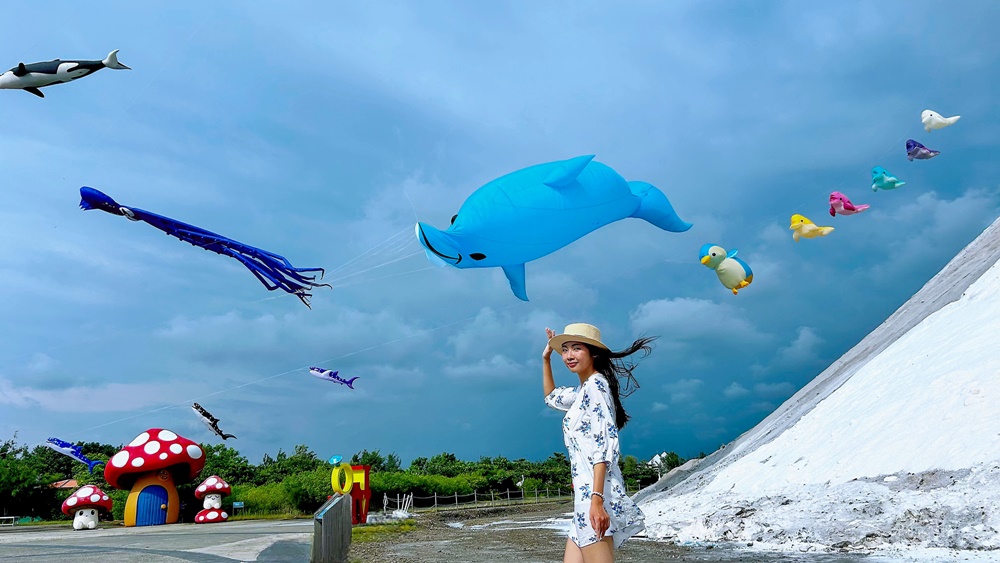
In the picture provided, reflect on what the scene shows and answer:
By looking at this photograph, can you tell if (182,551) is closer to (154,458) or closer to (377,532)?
(377,532)

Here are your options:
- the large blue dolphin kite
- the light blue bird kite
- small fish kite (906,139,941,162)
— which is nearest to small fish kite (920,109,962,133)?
small fish kite (906,139,941,162)

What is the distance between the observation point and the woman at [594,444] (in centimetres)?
336

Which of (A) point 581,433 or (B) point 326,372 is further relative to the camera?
(B) point 326,372

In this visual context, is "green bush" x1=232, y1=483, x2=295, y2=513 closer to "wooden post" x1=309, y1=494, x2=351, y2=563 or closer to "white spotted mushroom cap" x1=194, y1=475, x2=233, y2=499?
"white spotted mushroom cap" x1=194, y1=475, x2=233, y2=499

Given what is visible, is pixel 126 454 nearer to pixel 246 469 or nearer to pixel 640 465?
pixel 246 469

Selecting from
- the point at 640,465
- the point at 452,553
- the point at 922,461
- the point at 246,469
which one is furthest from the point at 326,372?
the point at 640,465

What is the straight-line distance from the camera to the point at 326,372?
52.4 feet

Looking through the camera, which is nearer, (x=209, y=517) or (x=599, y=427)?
(x=599, y=427)

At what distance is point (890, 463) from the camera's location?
480 inches

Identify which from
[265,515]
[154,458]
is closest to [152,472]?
[154,458]

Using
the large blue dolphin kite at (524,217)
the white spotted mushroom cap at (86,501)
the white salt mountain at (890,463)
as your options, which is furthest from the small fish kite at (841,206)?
the white spotted mushroom cap at (86,501)

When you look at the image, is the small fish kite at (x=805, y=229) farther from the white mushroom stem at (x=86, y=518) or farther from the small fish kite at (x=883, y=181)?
the white mushroom stem at (x=86, y=518)

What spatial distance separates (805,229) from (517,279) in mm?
7084

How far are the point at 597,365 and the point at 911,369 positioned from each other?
1504 cm
